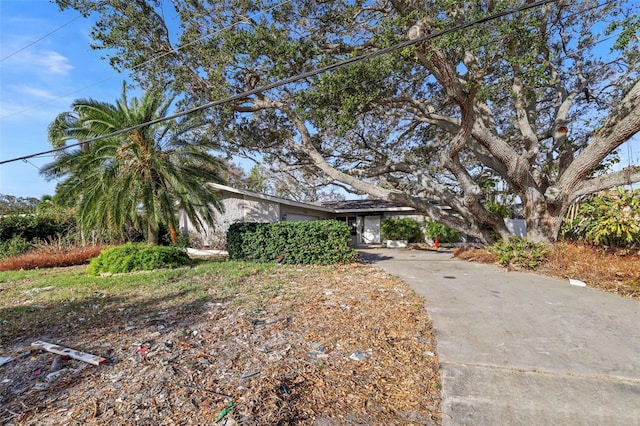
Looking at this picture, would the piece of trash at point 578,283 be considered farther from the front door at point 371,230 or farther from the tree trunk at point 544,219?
the front door at point 371,230

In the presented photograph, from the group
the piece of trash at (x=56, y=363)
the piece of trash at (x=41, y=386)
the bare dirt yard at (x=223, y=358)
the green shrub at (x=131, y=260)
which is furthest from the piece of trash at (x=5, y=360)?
the green shrub at (x=131, y=260)

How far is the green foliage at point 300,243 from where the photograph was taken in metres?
9.85

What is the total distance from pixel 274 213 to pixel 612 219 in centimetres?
1289

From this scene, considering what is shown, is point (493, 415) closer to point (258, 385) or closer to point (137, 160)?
point (258, 385)

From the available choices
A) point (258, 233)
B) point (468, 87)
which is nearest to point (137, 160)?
point (258, 233)

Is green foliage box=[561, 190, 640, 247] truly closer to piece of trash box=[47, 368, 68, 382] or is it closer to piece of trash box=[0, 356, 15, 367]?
piece of trash box=[47, 368, 68, 382]

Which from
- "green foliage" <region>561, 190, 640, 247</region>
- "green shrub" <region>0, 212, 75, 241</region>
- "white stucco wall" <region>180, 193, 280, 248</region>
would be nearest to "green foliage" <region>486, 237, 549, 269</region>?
"green foliage" <region>561, 190, 640, 247</region>

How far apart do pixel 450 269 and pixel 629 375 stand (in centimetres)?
649

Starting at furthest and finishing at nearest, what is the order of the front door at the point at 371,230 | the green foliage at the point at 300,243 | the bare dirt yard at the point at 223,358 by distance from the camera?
the front door at the point at 371,230 → the green foliage at the point at 300,243 → the bare dirt yard at the point at 223,358

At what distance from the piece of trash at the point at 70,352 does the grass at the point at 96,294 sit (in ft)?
2.14

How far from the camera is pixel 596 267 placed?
7227mm

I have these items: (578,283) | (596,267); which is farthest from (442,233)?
(578,283)

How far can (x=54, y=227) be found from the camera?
49.8ft

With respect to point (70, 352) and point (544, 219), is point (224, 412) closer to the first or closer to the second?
point (70, 352)
